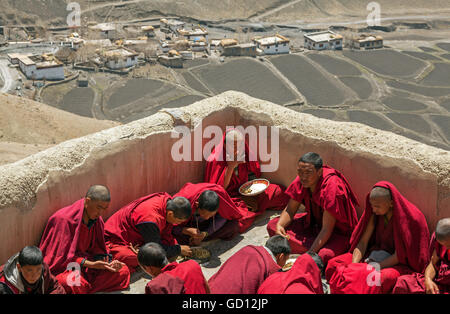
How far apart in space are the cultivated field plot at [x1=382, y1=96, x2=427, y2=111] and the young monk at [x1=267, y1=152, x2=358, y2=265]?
35.6 meters

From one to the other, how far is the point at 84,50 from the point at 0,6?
50.4ft

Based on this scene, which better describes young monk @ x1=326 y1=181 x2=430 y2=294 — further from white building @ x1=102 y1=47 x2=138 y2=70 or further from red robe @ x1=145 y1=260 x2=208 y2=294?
white building @ x1=102 y1=47 x2=138 y2=70

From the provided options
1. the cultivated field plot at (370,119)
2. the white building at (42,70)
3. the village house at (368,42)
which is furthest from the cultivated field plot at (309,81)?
the white building at (42,70)

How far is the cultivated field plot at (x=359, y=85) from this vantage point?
4109 cm

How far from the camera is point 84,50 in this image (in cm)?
4941

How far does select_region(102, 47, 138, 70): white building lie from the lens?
44.7 metres

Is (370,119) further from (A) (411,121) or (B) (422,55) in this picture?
(B) (422,55)

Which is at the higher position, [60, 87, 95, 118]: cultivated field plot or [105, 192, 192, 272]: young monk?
[105, 192, 192, 272]: young monk

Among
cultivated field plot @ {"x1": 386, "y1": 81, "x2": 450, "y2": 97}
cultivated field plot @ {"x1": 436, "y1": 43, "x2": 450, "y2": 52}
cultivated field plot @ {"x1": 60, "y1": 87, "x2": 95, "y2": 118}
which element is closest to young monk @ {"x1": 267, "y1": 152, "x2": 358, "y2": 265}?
cultivated field plot @ {"x1": 60, "y1": 87, "x2": 95, "y2": 118}

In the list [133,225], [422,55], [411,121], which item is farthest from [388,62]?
[133,225]

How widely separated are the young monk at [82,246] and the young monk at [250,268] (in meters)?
0.89

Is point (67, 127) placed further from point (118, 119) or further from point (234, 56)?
point (234, 56)

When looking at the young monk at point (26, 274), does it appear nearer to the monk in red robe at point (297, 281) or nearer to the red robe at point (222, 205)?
the monk in red robe at point (297, 281)

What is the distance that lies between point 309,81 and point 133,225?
39.5 meters
